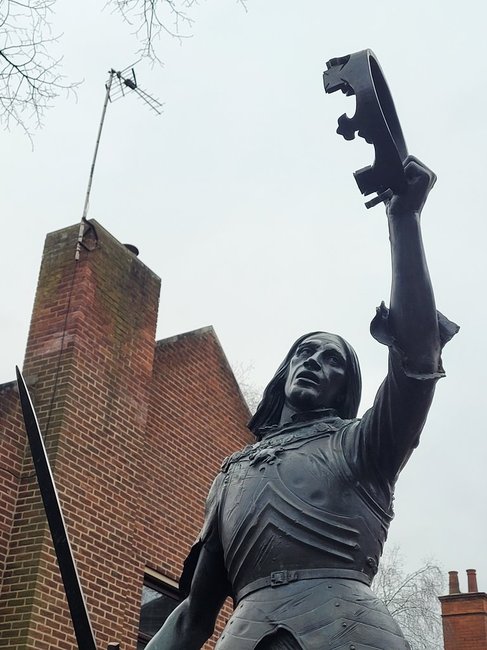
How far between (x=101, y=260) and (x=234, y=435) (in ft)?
10.8

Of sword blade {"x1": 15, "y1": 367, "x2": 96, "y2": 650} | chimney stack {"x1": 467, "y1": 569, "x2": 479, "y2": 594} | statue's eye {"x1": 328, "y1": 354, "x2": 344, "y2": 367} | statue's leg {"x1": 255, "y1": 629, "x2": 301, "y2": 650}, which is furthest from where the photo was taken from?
chimney stack {"x1": 467, "y1": 569, "x2": 479, "y2": 594}

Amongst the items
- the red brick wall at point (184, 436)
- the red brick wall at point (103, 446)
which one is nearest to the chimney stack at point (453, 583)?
the red brick wall at point (184, 436)

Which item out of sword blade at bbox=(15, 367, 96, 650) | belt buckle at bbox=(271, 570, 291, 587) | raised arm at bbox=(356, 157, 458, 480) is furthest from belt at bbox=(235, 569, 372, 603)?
sword blade at bbox=(15, 367, 96, 650)

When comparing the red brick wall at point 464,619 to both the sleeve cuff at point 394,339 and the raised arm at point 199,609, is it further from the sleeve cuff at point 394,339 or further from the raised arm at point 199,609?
the sleeve cuff at point 394,339

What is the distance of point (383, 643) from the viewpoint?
7.30ft

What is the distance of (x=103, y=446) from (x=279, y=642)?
6.31 m

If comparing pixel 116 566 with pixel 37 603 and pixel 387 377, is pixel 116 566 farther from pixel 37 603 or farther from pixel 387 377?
pixel 387 377

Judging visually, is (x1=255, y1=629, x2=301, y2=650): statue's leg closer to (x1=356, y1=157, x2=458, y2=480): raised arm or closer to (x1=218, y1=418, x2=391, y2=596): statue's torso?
(x1=218, y1=418, x2=391, y2=596): statue's torso

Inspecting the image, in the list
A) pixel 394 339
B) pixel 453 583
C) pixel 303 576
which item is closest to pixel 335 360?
pixel 394 339

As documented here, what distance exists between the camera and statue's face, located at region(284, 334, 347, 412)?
2.82 meters

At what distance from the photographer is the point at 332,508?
96.7 inches

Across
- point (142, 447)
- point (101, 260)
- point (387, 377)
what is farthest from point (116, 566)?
point (387, 377)

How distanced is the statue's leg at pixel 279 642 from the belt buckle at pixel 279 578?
14cm

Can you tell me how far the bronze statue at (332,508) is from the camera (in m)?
2.27
